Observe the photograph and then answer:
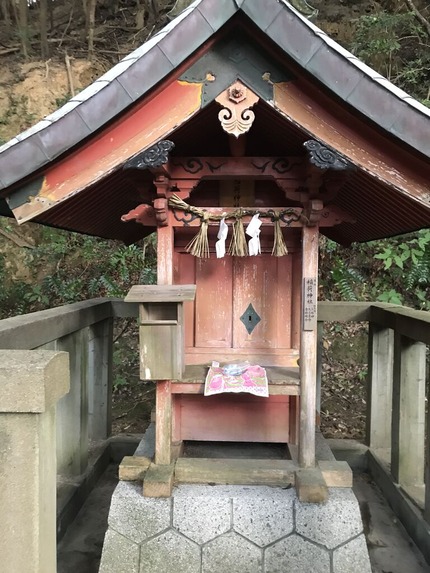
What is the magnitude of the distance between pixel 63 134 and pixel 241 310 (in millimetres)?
1560

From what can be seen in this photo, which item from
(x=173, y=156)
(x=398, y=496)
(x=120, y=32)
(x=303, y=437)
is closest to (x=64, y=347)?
(x=173, y=156)

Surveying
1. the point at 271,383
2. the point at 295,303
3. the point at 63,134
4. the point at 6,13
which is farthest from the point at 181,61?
the point at 6,13

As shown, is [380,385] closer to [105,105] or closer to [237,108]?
[237,108]

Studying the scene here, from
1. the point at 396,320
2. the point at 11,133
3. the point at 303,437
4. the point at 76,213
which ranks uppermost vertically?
the point at 11,133

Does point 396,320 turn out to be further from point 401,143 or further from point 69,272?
point 69,272

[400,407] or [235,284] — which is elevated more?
[235,284]

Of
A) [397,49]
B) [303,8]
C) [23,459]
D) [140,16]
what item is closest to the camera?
[23,459]

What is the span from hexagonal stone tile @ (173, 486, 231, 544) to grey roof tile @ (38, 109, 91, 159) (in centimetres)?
198

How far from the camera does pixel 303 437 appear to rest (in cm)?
250

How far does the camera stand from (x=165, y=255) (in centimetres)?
257

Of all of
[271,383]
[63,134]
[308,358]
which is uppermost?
[63,134]

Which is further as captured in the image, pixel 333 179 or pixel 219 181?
pixel 219 181

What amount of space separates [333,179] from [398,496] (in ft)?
8.18

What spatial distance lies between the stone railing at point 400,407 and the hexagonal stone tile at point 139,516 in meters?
1.69
